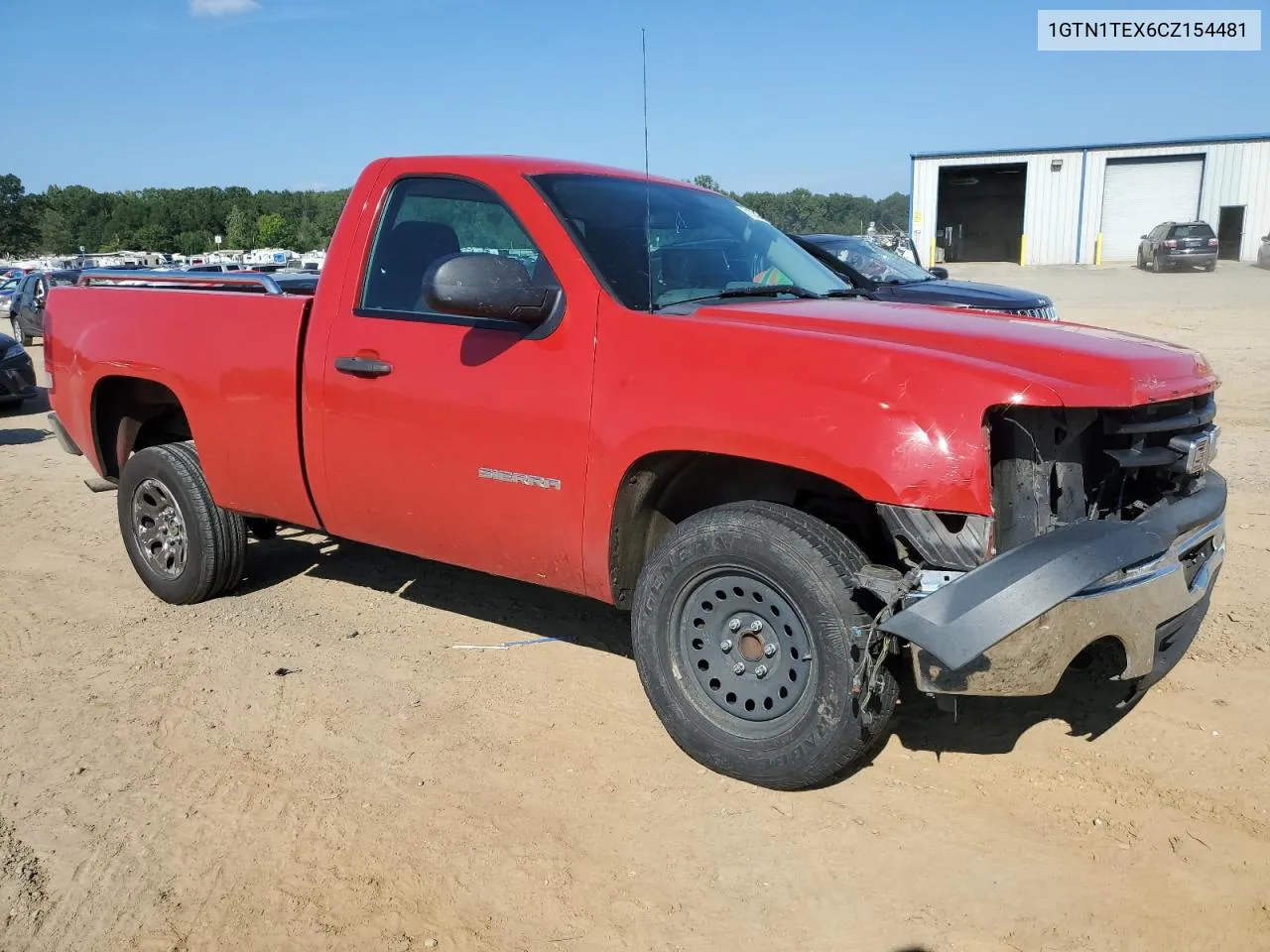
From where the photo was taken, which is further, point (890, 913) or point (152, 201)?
point (152, 201)

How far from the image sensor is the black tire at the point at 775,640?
9.93 ft

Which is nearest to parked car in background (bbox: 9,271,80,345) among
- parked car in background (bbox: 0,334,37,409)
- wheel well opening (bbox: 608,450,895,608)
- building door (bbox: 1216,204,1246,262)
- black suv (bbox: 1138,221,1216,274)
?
parked car in background (bbox: 0,334,37,409)

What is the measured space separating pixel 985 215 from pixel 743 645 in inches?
2013

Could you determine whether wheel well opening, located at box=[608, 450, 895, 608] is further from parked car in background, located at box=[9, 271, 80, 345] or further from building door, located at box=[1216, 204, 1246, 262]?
building door, located at box=[1216, 204, 1246, 262]

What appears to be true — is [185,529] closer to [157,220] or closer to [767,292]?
[767,292]

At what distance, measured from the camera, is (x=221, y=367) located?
14.9 ft

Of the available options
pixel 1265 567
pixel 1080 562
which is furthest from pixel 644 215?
pixel 1265 567

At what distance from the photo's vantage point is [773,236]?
4.66 m

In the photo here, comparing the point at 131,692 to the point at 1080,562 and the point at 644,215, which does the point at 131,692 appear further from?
the point at 1080,562

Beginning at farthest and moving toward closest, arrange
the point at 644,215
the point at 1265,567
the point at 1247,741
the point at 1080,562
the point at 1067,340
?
the point at 1265,567 < the point at 644,215 < the point at 1247,741 < the point at 1067,340 < the point at 1080,562

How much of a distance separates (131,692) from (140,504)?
1341mm

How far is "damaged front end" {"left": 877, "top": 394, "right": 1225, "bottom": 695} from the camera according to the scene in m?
→ 2.69

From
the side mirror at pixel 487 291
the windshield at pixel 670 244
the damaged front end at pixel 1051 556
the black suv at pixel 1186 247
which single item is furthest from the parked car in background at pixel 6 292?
the black suv at pixel 1186 247

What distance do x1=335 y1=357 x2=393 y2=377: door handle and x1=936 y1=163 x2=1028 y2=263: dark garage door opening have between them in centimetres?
4507
